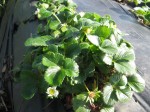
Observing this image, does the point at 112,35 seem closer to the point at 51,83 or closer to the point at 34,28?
the point at 51,83

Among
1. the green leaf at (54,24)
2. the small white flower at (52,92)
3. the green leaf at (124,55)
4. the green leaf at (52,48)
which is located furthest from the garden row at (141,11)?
the small white flower at (52,92)

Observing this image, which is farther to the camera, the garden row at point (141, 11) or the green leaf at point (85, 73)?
the garden row at point (141, 11)

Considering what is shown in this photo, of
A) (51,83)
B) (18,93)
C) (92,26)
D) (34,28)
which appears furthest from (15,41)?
(51,83)

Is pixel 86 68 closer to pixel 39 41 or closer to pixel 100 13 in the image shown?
pixel 39 41

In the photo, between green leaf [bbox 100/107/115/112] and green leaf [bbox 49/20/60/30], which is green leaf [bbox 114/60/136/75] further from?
green leaf [bbox 49/20/60/30]

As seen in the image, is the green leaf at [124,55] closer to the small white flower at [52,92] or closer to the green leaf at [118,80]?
the green leaf at [118,80]

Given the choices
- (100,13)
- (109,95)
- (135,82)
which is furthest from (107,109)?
(100,13)

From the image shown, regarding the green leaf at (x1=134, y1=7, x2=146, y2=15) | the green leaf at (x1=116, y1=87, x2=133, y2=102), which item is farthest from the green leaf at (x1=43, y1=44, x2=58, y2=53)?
the green leaf at (x1=134, y1=7, x2=146, y2=15)
